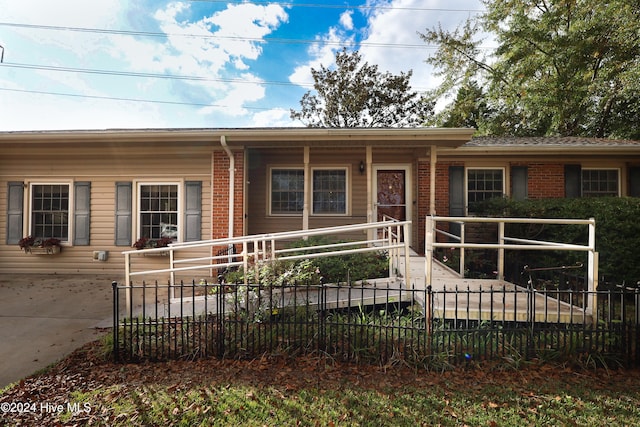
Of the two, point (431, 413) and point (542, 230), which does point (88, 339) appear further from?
point (542, 230)

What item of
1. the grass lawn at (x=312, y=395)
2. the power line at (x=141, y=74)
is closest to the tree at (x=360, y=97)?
the power line at (x=141, y=74)

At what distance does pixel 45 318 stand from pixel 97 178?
4295 millimetres

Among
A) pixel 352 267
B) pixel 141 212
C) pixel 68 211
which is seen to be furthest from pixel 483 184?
pixel 68 211

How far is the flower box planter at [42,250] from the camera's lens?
7.64 metres

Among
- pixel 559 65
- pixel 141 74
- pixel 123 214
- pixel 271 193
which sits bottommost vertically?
pixel 123 214

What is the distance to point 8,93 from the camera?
66.7ft

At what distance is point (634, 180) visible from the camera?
817 centimetres

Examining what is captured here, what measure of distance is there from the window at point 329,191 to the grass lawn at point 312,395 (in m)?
5.50

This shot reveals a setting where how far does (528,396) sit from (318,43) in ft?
65.8

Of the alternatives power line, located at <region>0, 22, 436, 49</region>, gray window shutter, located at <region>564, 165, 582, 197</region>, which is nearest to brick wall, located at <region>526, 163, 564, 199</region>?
gray window shutter, located at <region>564, 165, 582, 197</region>

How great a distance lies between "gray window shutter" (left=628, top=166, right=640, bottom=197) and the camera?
320 inches

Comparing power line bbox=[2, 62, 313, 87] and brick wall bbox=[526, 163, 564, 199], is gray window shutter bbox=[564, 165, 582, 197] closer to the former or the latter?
brick wall bbox=[526, 163, 564, 199]

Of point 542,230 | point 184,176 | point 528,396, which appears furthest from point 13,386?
point 542,230

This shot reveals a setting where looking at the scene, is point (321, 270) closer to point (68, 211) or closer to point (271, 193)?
point (271, 193)
